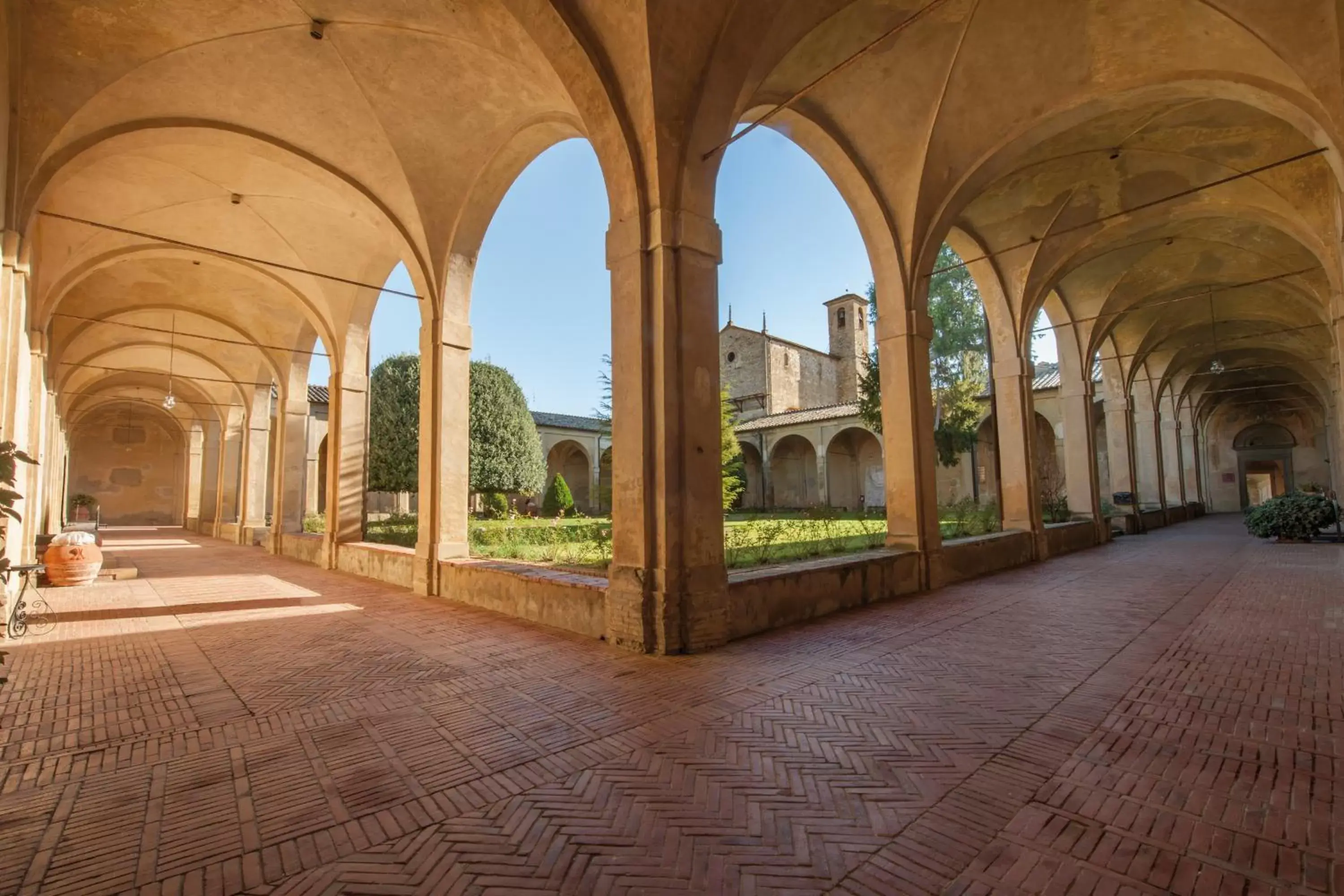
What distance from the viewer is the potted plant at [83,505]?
27109 millimetres

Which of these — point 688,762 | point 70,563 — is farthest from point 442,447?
point 688,762

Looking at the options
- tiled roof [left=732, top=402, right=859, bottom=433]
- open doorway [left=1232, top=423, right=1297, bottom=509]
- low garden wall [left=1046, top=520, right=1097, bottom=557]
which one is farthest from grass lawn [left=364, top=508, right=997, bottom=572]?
open doorway [left=1232, top=423, right=1297, bottom=509]

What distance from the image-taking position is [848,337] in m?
39.6

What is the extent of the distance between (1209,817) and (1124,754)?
621mm

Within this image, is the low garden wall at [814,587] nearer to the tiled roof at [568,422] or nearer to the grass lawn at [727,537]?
the grass lawn at [727,537]

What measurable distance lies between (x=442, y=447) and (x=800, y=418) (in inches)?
902

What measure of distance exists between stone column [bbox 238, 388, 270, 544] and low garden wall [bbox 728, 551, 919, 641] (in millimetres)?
18230

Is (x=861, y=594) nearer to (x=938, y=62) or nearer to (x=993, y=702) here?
(x=993, y=702)

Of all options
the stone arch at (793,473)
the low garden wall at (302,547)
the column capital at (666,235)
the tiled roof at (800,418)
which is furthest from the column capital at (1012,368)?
the stone arch at (793,473)

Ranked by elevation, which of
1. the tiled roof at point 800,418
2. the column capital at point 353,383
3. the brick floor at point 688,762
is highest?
the tiled roof at point 800,418

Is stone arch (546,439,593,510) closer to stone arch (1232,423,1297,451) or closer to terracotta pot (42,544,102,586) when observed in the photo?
terracotta pot (42,544,102,586)

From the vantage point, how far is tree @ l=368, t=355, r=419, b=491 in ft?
71.3

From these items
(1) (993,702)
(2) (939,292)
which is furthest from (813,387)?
(1) (993,702)

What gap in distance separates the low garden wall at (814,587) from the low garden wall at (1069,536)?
5.84m
